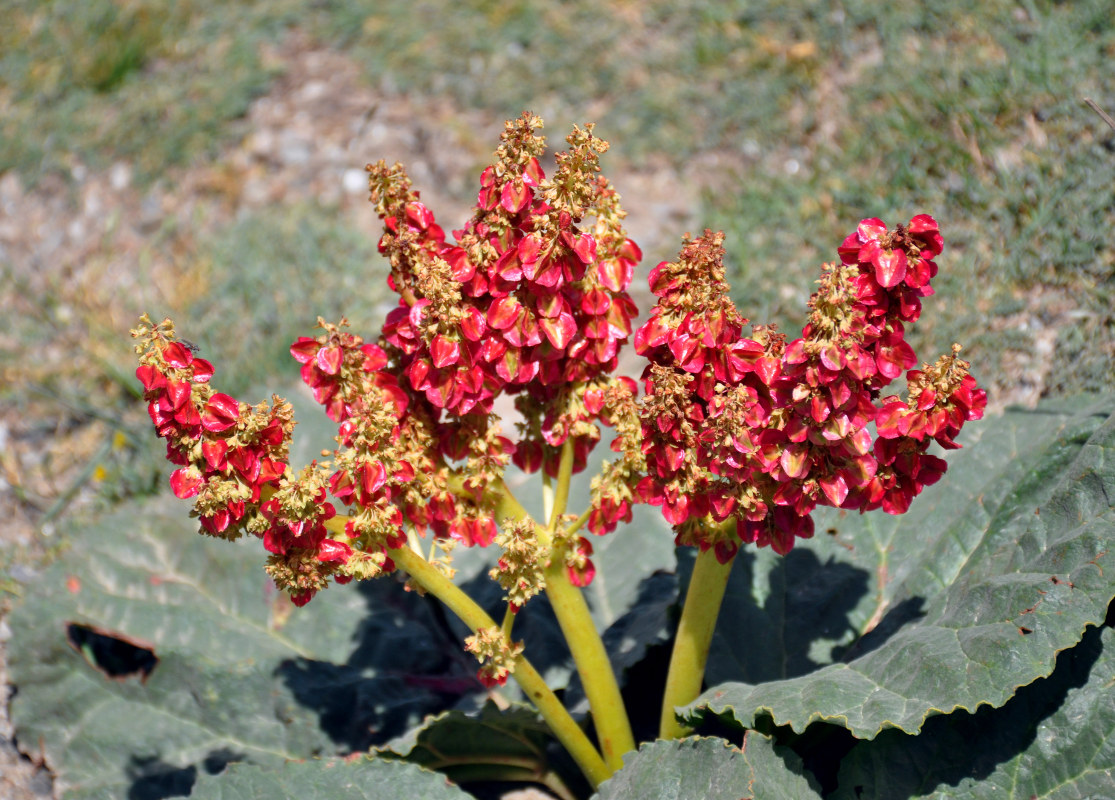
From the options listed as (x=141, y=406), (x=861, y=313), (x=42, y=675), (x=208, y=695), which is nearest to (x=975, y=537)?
(x=861, y=313)

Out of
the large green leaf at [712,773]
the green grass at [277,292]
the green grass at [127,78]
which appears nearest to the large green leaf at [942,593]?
the large green leaf at [712,773]

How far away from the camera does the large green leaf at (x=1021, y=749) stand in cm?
183

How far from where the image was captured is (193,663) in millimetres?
2590

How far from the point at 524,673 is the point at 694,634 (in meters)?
0.37

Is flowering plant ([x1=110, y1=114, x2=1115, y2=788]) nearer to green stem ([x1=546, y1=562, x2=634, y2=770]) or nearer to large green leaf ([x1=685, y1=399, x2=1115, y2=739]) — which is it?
green stem ([x1=546, y1=562, x2=634, y2=770])

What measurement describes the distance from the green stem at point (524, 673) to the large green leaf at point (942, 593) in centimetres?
30

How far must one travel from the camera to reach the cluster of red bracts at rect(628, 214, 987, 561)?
1.55m

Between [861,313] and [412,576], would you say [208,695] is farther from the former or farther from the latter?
[861,313]

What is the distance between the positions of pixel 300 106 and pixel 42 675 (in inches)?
141

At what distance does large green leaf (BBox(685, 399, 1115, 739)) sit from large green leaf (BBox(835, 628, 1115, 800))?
0.63ft

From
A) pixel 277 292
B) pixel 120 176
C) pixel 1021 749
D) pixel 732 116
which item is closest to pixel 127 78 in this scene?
pixel 120 176

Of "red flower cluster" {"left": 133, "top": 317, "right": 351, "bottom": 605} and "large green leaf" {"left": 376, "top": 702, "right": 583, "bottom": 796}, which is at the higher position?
"red flower cluster" {"left": 133, "top": 317, "right": 351, "bottom": 605}

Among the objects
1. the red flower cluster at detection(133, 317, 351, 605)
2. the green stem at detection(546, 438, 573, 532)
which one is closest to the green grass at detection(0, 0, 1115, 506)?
the green stem at detection(546, 438, 573, 532)

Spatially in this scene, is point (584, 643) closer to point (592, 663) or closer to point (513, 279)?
point (592, 663)
